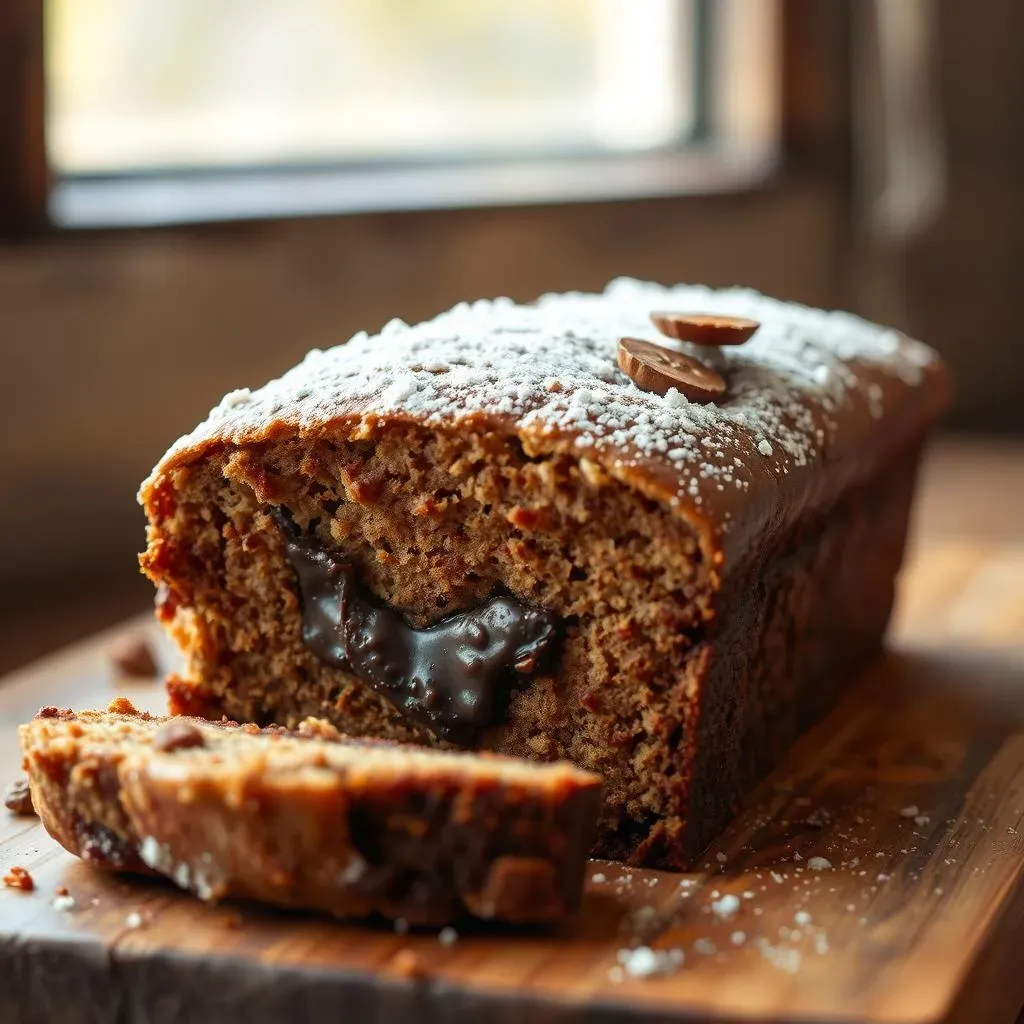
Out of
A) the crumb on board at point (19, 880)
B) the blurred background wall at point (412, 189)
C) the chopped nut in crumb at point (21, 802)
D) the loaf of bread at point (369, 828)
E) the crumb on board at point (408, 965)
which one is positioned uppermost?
the blurred background wall at point (412, 189)

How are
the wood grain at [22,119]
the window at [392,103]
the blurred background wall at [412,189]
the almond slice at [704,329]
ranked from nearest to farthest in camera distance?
the almond slice at [704,329], the wood grain at [22,119], the blurred background wall at [412,189], the window at [392,103]

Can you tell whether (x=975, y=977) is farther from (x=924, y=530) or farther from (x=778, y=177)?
(x=778, y=177)

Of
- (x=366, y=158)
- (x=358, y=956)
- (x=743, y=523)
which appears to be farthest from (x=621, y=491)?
(x=366, y=158)

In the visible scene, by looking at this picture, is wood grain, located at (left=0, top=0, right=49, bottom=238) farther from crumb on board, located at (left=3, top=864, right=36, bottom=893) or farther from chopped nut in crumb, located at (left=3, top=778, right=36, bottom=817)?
crumb on board, located at (left=3, top=864, right=36, bottom=893)

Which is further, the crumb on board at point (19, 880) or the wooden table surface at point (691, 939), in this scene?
the crumb on board at point (19, 880)

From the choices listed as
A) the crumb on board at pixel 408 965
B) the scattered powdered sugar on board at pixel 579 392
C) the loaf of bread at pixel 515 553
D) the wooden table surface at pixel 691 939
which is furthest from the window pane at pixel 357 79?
the crumb on board at pixel 408 965

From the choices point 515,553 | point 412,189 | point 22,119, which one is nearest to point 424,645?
A: point 515,553

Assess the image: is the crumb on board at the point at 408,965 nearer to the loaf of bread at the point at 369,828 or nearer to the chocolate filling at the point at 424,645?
the loaf of bread at the point at 369,828

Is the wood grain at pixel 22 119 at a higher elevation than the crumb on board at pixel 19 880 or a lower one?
higher
